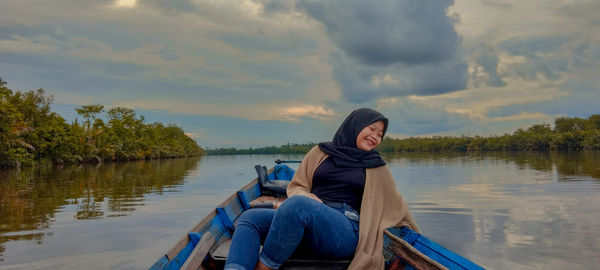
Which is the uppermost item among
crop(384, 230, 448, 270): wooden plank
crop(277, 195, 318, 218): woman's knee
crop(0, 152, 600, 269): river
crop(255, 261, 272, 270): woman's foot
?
crop(277, 195, 318, 218): woman's knee

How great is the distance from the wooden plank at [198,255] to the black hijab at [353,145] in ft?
3.26

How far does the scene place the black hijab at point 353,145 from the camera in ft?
7.89

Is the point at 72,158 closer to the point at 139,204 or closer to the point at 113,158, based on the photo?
the point at 113,158

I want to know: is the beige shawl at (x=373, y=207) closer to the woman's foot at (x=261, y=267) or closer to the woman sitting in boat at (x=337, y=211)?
the woman sitting in boat at (x=337, y=211)

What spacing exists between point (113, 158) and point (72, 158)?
33.5 ft

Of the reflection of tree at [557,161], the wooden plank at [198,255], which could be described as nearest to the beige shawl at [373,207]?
the wooden plank at [198,255]

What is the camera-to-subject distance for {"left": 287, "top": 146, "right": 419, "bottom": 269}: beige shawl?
2129 millimetres

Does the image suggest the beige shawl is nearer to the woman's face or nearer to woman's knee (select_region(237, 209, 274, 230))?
the woman's face

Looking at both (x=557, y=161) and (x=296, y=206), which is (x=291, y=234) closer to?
(x=296, y=206)

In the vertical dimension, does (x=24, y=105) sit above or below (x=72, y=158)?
above

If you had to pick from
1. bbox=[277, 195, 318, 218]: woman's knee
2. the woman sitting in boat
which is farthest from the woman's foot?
bbox=[277, 195, 318, 218]: woman's knee

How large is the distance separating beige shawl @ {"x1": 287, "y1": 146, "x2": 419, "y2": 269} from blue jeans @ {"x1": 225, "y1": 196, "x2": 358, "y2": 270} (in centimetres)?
8

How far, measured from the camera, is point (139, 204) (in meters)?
9.02

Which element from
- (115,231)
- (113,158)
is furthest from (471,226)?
(113,158)
